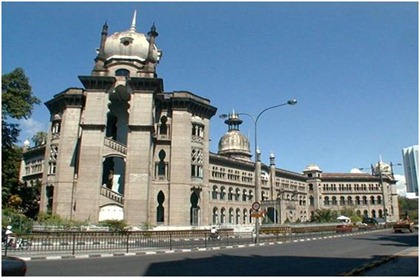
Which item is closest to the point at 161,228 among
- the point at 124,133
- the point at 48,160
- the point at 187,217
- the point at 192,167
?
the point at 187,217

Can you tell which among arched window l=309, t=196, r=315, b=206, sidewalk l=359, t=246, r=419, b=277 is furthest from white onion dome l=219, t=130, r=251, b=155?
sidewalk l=359, t=246, r=419, b=277

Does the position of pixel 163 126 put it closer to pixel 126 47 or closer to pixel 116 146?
pixel 116 146

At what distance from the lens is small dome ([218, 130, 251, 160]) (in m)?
72.8

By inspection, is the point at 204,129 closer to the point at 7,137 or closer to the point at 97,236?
the point at 7,137

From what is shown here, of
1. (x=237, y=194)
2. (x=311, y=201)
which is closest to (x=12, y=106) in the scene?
(x=237, y=194)

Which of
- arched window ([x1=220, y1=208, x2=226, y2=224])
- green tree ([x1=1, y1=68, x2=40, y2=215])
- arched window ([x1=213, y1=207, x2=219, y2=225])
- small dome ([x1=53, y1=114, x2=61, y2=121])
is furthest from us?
arched window ([x1=220, y1=208, x2=226, y2=224])

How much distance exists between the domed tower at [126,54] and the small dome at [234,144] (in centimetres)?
3292

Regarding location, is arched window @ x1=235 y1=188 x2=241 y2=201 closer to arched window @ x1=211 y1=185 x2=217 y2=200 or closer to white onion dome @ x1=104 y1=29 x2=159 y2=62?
arched window @ x1=211 y1=185 x2=217 y2=200

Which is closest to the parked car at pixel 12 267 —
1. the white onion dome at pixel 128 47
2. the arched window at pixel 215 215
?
Result: the white onion dome at pixel 128 47

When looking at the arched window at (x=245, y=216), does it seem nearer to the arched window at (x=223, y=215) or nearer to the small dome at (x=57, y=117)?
the arched window at (x=223, y=215)

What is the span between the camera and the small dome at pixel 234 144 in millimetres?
72812

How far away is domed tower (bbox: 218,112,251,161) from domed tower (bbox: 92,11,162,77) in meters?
32.7

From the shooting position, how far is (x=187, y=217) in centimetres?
3847

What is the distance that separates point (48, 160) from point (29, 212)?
584cm
